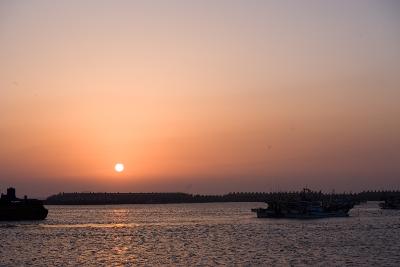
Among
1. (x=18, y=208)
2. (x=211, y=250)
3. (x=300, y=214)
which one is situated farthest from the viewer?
(x=300, y=214)

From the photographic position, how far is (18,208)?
10200 cm

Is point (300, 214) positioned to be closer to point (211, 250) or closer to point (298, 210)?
point (298, 210)

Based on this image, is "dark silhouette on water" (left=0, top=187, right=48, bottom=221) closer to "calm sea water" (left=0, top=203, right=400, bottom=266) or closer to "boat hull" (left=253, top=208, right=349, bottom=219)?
"calm sea water" (left=0, top=203, right=400, bottom=266)

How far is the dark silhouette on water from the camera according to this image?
101m

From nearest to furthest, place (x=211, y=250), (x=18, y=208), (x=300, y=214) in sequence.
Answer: (x=211, y=250)
(x=18, y=208)
(x=300, y=214)

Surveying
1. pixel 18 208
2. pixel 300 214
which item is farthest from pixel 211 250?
pixel 18 208

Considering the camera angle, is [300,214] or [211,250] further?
[300,214]

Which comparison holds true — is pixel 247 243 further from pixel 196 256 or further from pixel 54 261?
pixel 54 261

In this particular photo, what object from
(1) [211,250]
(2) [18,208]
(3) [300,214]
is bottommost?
(1) [211,250]

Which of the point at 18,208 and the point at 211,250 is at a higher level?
the point at 18,208

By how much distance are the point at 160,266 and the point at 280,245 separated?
50.9 feet

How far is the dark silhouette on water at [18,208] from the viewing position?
10106cm

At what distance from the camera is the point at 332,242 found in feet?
182

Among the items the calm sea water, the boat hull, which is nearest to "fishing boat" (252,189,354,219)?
the boat hull
